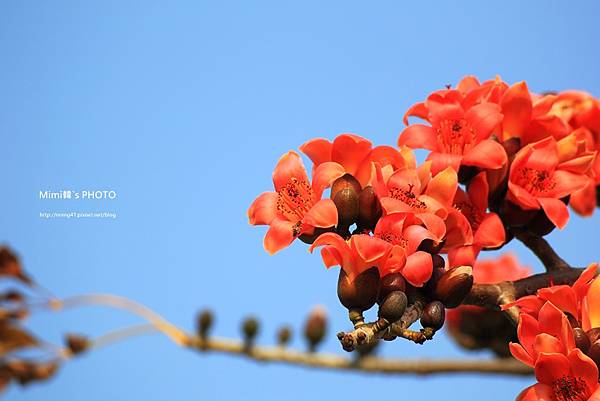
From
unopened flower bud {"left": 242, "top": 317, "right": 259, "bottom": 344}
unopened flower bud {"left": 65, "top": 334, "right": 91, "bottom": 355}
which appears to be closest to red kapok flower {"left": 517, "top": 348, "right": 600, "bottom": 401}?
unopened flower bud {"left": 65, "top": 334, "right": 91, "bottom": 355}

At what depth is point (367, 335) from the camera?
1248 millimetres

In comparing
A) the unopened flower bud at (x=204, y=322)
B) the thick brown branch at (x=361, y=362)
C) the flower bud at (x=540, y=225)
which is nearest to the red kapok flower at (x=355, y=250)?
the flower bud at (x=540, y=225)

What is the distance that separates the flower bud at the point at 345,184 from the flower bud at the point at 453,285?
7.9 inches

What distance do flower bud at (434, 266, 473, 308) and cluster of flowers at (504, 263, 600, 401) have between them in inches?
3.4

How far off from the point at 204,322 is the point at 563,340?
1957mm

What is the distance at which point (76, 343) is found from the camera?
6.47ft

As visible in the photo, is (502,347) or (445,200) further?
(502,347)

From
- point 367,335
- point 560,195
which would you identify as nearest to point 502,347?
point 560,195

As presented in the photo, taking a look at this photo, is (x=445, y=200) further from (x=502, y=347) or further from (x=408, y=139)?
(x=502, y=347)

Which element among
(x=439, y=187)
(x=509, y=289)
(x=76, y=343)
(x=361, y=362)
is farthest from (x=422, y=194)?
(x=361, y=362)

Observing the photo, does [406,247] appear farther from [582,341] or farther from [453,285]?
[582,341]

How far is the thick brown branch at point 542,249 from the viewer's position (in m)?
1.64

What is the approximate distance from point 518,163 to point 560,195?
11 centimetres

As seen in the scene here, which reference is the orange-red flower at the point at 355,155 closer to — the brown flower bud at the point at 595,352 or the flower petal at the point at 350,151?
the flower petal at the point at 350,151
